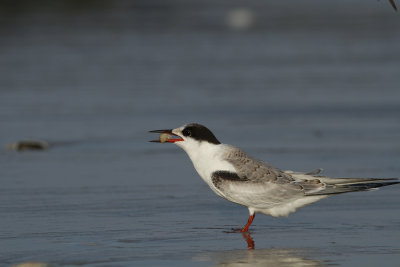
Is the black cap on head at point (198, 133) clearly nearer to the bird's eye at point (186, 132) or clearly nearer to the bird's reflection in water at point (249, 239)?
the bird's eye at point (186, 132)

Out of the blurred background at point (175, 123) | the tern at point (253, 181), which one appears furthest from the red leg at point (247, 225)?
the blurred background at point (175, 123)

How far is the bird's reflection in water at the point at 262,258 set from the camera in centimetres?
557

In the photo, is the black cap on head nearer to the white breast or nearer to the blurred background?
the white breast

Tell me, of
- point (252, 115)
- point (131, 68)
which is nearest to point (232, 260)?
point (252, 115)

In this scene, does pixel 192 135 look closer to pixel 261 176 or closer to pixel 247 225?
pixel 261 176

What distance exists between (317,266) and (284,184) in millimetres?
1220

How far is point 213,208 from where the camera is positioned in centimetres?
727

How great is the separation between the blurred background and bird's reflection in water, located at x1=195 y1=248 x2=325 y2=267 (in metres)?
0.09

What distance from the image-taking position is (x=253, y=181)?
6.58 metres

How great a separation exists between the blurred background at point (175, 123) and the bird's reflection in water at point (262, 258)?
0.30 ft

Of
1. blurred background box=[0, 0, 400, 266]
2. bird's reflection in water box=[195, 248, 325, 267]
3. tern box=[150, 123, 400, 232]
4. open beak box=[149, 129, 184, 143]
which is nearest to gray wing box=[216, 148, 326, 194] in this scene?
tern box=[150, 123, 400, 232]

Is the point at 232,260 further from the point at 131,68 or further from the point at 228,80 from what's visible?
the point at 131,68

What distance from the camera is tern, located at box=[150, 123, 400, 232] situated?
21.4 feet

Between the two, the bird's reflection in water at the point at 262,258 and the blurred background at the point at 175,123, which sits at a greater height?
the blurred background at the point at 175,123
